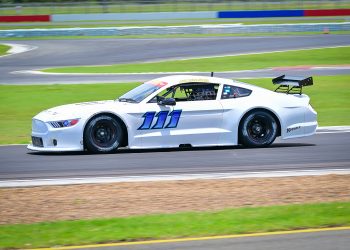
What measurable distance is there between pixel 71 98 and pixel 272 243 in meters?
15.0

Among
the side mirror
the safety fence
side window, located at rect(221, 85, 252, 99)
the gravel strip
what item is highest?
the safety fence

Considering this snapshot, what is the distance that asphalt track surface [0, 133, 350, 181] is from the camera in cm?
1175

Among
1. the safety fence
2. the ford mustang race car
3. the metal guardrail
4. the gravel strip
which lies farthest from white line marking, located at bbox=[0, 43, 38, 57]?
the gravel strip

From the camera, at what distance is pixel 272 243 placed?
24.3 feet

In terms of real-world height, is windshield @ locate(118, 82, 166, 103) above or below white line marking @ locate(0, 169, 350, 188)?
above

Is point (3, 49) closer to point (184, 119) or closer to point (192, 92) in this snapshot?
point (192, 92)

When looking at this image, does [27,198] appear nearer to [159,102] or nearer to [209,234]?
[209,234]

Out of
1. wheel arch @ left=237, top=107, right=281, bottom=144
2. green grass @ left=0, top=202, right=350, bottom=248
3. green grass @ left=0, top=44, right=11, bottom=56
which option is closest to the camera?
green grass @ left=0, top=202, right=350, bottom=248

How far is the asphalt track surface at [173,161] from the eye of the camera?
463 inches

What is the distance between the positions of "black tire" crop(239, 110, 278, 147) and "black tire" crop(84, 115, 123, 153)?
2250 millimetres

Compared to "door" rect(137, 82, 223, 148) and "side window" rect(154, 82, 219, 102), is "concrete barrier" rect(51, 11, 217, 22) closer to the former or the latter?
"side window" rect(154, 82, 219, 102)

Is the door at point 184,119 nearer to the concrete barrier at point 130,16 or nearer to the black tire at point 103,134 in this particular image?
the black tire at point 103,134

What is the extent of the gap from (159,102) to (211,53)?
22242 mm

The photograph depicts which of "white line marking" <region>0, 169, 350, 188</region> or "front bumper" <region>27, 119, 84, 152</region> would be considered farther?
"front bumper" <region>27, 119, 84, 152</region>
